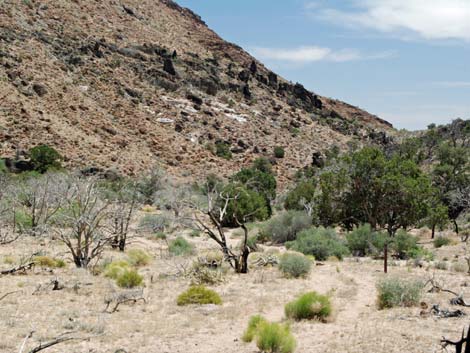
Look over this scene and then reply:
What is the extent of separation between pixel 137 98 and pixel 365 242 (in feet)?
148

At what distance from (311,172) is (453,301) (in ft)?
158

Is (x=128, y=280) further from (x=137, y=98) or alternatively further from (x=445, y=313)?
(x=137, y=98)

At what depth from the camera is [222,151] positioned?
214ft

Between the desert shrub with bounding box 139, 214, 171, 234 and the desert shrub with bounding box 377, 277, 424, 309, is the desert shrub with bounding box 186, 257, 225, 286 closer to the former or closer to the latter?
the desert shrub with bounding box 377, 277, 424, 309

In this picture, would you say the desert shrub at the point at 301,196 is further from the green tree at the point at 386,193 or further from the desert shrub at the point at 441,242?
the desert shrub at the point at 441,242

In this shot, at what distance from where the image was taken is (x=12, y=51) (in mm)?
56781

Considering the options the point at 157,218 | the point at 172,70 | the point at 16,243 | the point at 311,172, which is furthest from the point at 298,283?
the point at 172,70

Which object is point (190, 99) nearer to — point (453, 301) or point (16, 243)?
point (16, 243)

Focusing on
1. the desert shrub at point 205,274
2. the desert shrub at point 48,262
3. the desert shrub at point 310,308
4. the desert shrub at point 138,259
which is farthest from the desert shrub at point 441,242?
the desert shrub at point 48,262

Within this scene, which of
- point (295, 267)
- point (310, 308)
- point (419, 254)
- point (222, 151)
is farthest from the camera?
point (222, 151)

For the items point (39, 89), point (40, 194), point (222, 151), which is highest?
point (39, 89)

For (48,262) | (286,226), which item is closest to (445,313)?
(48,262)

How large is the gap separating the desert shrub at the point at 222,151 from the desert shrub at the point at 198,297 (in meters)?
50.4

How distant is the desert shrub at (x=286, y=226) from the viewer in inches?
1325
